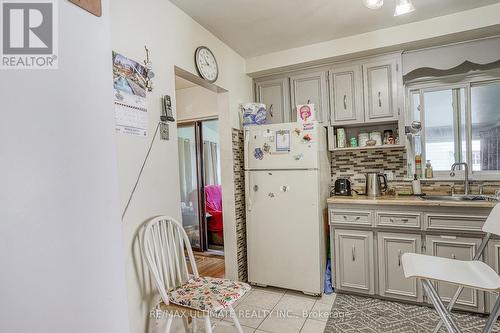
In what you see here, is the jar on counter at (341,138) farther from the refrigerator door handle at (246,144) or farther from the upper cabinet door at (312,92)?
the refrigerator door handle at (246,144)

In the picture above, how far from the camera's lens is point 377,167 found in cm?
290

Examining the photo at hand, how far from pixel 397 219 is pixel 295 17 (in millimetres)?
1866

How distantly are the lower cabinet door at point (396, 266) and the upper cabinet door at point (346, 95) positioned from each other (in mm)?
1147

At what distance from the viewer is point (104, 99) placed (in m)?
0.62

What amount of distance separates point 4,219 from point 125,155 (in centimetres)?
115

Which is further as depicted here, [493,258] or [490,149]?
[490,149]

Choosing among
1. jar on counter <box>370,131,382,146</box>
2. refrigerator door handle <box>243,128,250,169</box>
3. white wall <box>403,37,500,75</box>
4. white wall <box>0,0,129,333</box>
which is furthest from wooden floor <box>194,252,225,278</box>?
white wall <box>403,37,500,75</box>

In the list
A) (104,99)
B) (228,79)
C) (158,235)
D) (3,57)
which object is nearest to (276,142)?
(228,79)

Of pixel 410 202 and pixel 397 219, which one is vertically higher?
pixel 410 202

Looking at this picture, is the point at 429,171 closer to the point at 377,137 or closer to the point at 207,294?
the point at 377,137

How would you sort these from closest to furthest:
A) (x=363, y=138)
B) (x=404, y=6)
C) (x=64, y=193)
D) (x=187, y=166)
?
(x=64, y=193) → (x=404, y=6) → (x=363, y=138) → (x=187, y=166)

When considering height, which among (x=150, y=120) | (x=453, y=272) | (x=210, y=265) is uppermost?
(x=150, y=120)

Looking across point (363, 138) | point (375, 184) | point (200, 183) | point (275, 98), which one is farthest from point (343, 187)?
point (200, 183)

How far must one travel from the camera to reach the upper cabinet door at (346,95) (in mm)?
2711
